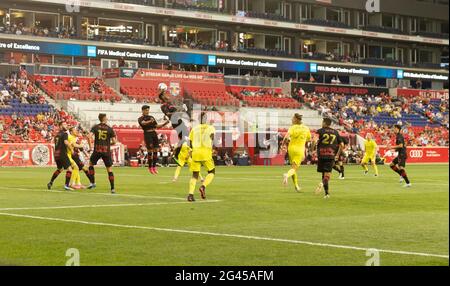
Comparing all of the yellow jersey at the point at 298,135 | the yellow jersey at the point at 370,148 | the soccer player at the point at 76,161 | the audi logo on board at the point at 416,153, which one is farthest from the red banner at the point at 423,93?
the soccer player at the point at 76,161

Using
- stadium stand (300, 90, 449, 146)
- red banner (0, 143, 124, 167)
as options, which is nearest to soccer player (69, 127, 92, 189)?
red banner (0, 143, 124, 167)

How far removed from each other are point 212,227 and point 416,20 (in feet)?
244

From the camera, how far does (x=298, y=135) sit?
2661 centimetres

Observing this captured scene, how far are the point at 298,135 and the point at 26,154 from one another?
26434 mm

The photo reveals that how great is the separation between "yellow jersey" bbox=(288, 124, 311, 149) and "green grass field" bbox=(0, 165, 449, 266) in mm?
1578

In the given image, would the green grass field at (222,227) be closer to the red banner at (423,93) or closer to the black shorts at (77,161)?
the black shorts at (77,161)

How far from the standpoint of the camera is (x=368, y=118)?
76.2 m

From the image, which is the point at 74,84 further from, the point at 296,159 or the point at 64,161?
the point at 296,159

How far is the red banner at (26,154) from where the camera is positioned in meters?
48.2

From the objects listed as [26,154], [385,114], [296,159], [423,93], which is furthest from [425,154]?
[296,159]

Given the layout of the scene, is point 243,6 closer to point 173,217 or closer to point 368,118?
point 368,118

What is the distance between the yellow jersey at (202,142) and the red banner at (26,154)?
28597 mm
